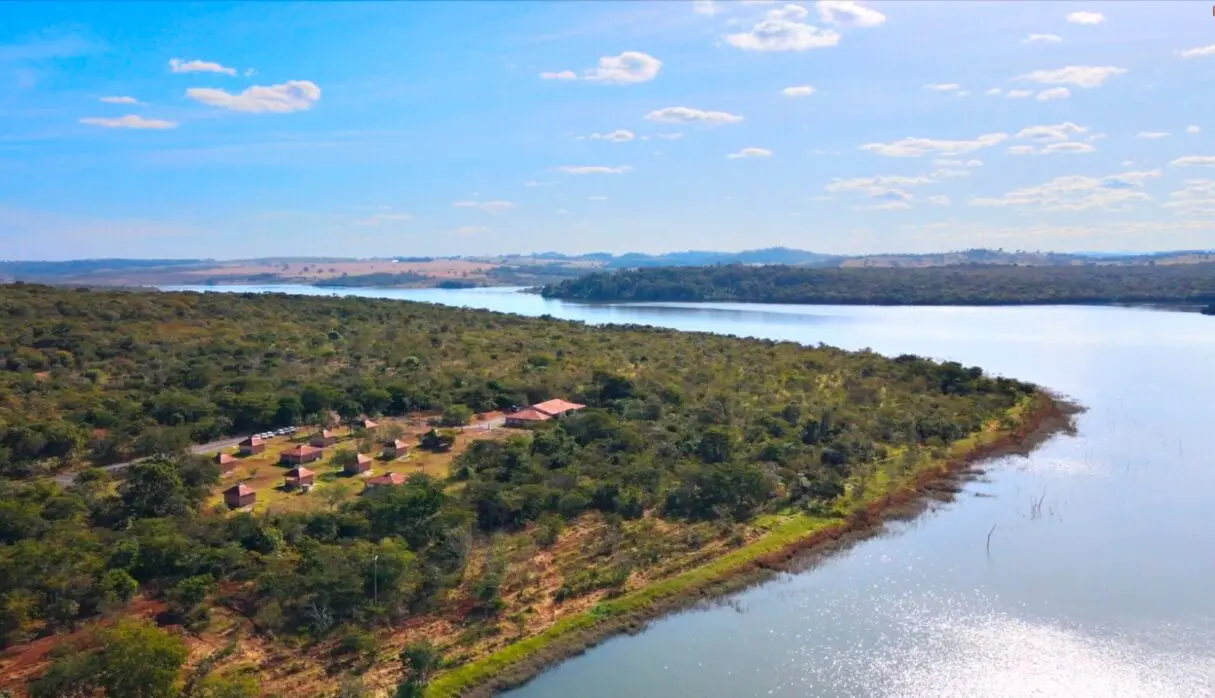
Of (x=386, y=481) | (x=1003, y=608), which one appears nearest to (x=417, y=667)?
(x=386, y=481)

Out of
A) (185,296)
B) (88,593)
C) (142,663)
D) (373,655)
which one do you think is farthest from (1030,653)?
(185,296)

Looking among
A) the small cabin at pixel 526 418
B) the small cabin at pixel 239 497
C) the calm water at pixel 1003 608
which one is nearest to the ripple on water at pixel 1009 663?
the calm water at pixel 1003 608

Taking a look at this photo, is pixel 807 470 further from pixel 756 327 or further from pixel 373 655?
pixel 756 327

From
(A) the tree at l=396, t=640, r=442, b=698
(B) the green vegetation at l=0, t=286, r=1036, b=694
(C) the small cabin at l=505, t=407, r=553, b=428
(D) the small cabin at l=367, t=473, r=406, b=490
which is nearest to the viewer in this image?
(A) the tree at l=396, t=640, r=442, b=698

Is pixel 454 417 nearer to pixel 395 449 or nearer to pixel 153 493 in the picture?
pixel 395 449

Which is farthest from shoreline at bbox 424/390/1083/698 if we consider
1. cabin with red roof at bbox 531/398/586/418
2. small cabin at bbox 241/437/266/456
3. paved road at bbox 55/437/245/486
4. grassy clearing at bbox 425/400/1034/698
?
paved road at bbox 55/437/245/486

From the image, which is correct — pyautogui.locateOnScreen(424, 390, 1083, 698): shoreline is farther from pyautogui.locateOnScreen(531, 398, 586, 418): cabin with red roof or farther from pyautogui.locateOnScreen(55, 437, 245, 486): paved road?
pyautogui.locateOnScreen(55, 437, 245, 486): paved road
